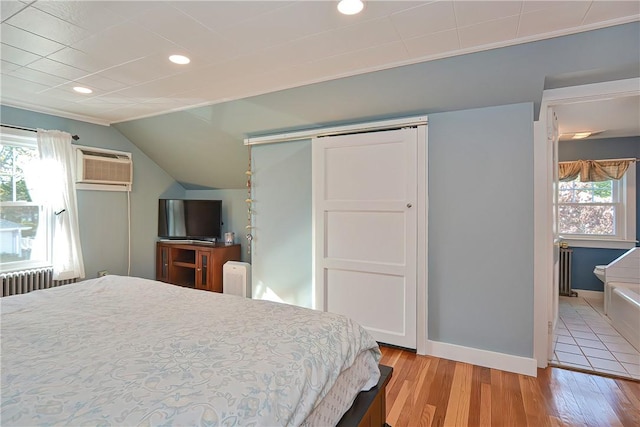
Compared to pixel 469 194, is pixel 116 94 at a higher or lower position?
higher

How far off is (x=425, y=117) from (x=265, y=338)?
2212 mm

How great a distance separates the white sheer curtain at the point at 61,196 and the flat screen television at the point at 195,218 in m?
1.12

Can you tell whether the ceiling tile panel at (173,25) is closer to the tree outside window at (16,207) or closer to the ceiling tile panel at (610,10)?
the ceiling tile panel at (610,10)

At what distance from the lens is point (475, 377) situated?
94.9 inches

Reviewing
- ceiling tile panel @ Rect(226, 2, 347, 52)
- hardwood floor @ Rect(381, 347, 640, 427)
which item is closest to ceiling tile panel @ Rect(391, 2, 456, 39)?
ceiling tile panel @ Rect(226, 2, 347, 52)

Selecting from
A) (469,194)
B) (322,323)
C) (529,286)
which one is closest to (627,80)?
(469,194)

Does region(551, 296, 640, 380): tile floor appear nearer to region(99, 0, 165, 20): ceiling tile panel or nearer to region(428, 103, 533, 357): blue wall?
region(428, 103, 533, 357): blue wall

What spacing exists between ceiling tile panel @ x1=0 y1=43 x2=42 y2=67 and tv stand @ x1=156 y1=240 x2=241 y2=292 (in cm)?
251

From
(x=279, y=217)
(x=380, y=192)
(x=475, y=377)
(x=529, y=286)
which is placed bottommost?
(x=475, y=377)

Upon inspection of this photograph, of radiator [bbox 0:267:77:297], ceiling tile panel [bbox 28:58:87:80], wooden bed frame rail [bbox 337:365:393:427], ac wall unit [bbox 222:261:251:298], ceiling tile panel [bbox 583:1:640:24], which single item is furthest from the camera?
ac wall unit [bbox 222:261:251:298]

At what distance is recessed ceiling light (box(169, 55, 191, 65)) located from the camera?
7.25 feet

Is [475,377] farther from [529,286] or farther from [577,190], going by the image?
[577,190]

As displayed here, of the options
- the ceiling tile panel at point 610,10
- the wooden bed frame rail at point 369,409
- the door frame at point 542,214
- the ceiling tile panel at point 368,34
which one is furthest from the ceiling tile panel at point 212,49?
the door frame at point 542,214

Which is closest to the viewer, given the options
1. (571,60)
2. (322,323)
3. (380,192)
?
(322,323)
